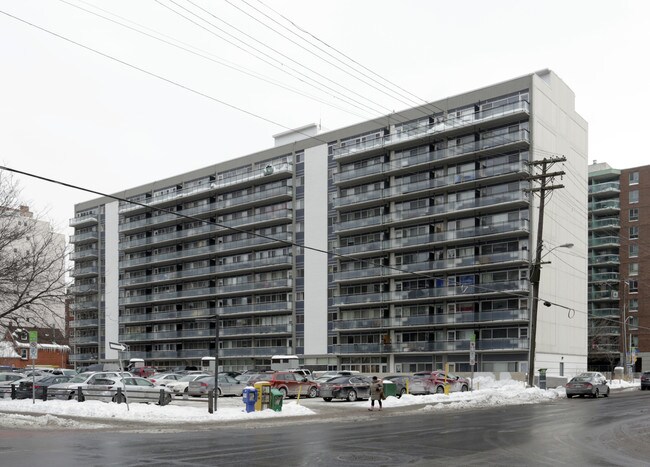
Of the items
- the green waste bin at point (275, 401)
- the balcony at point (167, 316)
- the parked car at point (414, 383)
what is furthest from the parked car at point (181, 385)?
the balcony at point (167, 316)

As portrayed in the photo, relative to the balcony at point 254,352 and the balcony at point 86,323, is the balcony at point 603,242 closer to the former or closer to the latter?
the balcony at point 254,352

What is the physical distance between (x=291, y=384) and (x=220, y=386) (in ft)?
12.8

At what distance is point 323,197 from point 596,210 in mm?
44572

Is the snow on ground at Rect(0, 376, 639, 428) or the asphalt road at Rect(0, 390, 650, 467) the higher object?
the asphalt road at Rect(0, 390, 650, 467)

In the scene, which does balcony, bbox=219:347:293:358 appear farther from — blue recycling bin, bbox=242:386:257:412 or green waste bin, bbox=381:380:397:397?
blue recycling bin, bbox=242:386:257:412

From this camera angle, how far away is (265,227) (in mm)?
82750

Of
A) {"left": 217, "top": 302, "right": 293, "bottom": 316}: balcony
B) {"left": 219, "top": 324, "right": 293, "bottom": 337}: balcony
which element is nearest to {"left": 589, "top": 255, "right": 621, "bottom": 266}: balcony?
{"left": 217, "top": 302, "right": 293, "bottom": 316}: balcony

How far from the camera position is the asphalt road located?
558 inches

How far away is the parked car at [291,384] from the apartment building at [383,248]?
43.8 ft

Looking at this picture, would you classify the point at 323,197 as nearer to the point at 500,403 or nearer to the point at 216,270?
the point at 216,270

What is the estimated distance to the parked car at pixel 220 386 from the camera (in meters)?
40.0

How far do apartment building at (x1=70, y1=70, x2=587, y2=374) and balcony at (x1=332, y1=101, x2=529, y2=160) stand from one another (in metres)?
0.16

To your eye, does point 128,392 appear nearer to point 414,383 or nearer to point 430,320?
point 414,383

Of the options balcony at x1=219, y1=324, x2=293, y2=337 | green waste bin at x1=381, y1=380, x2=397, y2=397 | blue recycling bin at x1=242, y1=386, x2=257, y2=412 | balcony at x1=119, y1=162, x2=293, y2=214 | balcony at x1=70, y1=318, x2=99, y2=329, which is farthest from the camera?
balcony at x1=70, y1=318, x2=99, y2=329
